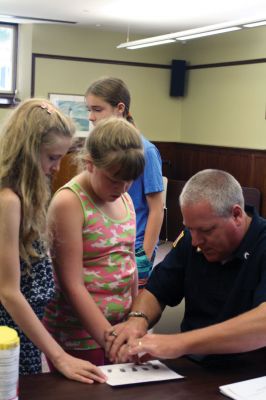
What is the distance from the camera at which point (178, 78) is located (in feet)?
28.9

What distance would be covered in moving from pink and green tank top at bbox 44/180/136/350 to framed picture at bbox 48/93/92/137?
21.0ft

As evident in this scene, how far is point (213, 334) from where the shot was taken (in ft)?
5.37

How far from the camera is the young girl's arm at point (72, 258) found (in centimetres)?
167

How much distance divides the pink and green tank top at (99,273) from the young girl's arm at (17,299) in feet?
0.90

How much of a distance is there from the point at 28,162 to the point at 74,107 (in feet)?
22.3

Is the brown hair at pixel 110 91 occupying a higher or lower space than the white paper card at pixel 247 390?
higher

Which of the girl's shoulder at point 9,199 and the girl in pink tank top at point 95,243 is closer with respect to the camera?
the girl's shoulder at point 9,199

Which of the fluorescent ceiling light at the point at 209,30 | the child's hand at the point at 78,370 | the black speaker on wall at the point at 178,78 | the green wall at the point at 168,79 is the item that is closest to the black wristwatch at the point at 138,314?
the child's hand at the point at 78,370

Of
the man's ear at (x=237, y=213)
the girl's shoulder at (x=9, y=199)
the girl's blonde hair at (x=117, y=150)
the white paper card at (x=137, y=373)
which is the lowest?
the white paper card at (x=137, y=373)

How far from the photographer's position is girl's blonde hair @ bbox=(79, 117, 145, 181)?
66.1 inches

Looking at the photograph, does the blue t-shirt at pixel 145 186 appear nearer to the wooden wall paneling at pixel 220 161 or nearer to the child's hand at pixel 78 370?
the child's hand at pixel 78 370

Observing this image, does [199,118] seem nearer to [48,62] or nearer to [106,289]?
[48,62]

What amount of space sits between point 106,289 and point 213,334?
0.36 metres

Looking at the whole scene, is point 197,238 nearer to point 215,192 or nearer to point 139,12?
point 215,192
